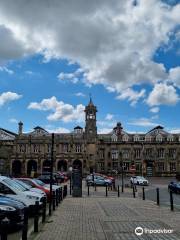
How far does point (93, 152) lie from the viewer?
101438 millimetres

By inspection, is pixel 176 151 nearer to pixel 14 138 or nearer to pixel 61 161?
pixel 61 161

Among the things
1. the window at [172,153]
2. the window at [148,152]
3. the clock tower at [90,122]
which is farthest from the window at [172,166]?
the clock tower at [90,122]

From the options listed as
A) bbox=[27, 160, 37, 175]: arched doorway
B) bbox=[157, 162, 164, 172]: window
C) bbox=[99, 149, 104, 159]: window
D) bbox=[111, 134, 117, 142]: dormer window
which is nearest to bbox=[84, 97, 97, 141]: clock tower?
bbox=[99, 149, 104, 159]: window

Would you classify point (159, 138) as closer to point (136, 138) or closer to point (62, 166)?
point (136, 138)

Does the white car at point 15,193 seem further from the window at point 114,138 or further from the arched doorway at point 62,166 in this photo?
the window at point 114,138

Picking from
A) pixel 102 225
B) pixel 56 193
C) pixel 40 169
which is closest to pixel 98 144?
pixel 40 169

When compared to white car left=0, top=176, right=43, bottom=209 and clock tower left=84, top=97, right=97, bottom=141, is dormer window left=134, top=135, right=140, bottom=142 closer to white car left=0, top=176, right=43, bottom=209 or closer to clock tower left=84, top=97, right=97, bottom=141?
clock tower left=84, top=97, right=97, bottom=141

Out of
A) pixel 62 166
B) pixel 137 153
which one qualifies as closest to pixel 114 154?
pixel 137 153

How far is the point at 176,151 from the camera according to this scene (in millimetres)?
100875

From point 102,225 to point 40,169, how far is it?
89613mm

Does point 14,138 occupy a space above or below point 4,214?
above

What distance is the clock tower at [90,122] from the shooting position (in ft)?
339

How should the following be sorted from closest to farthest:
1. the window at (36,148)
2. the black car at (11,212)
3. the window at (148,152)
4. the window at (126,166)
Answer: the black car at (11,212)
the window at (126,166)
the window at (148,152)
the window at (36,148)

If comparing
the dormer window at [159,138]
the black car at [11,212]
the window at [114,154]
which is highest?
the dormer window at [159,138]
